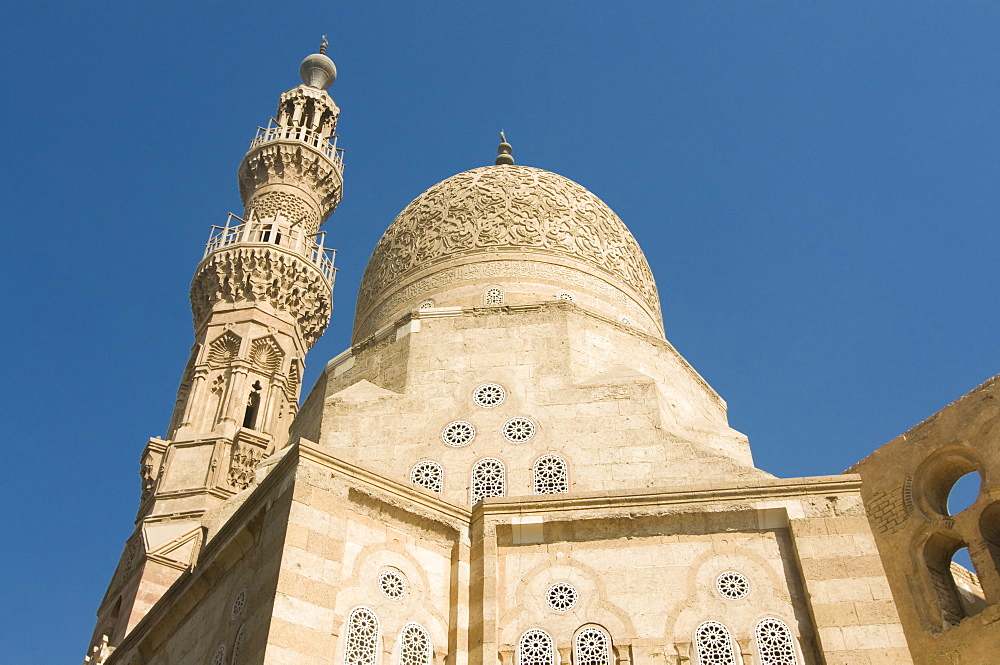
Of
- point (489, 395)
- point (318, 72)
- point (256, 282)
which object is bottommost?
point (489, 395)

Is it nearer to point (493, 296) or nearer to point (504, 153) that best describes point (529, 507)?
point (493, 296)

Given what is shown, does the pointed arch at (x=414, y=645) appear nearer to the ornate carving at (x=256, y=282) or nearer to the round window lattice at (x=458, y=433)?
the round window lattice at (x=458, y=433)

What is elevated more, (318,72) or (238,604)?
(318,72)

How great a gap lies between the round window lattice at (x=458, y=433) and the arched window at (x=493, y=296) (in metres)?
2.64

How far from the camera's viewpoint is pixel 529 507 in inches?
319

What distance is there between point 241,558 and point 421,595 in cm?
166

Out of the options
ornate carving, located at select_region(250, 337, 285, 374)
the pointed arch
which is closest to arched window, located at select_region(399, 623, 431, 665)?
the pointed arch

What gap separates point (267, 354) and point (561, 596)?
435 inches

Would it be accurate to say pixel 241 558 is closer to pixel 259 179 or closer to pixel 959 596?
pixel 959 596

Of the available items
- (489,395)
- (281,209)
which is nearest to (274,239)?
(281,209)

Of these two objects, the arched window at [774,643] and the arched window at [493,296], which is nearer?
the arched window at [774,643]

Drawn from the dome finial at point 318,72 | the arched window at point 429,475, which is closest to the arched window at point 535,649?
the arched window at point 429,475

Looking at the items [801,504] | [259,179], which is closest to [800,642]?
[801,504]

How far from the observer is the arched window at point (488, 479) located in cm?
911
